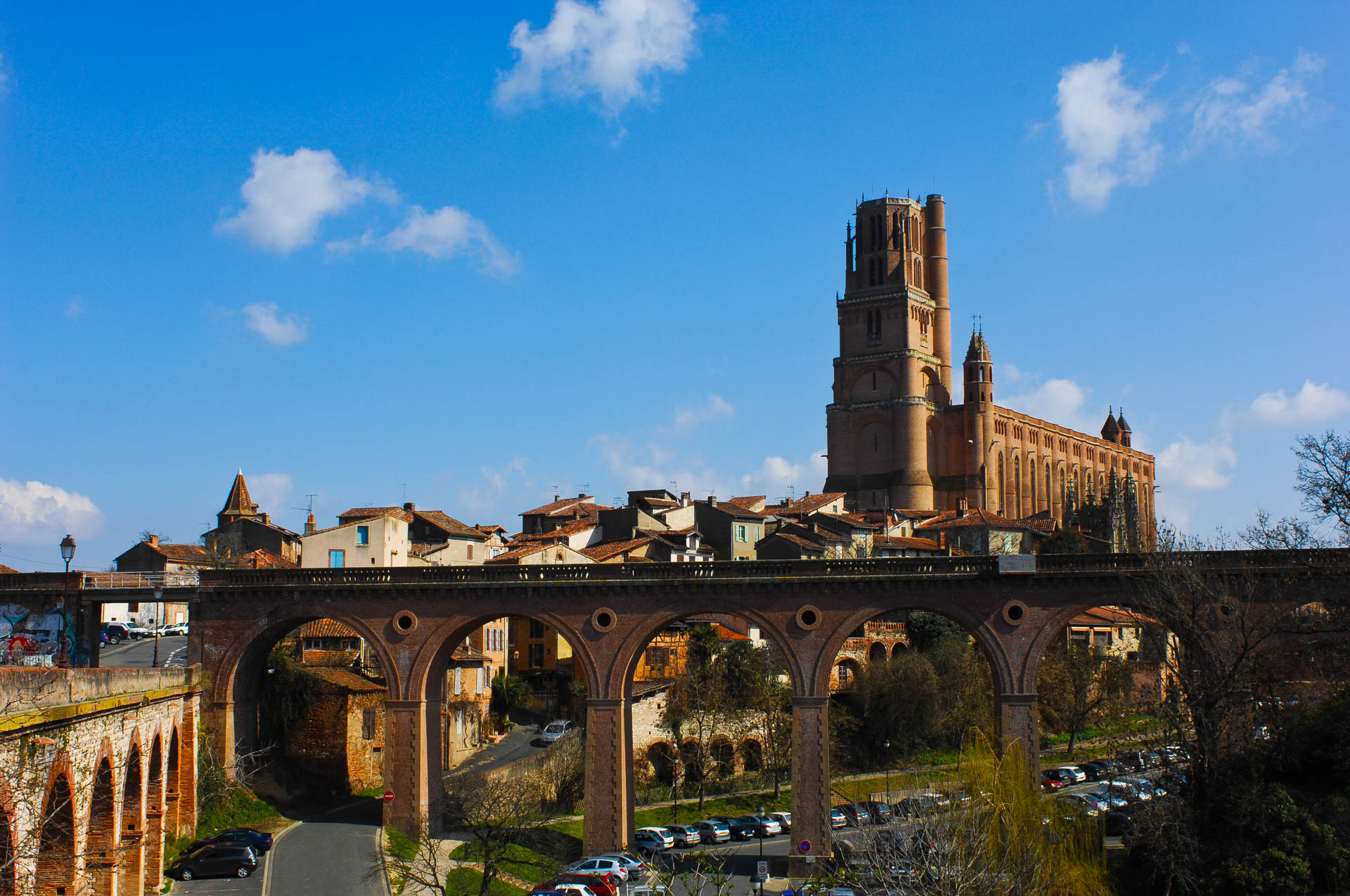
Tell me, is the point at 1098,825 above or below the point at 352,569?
below

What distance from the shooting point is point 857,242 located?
122312 millimetres

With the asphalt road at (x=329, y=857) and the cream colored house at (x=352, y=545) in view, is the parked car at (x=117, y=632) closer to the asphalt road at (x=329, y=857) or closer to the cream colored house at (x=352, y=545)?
the cream colored house at (x=352, y=545)

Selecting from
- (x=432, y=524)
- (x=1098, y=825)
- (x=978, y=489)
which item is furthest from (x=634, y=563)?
(x=978, y=489)

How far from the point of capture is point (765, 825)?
47719 millimetres

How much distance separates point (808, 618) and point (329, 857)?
16.9 metres

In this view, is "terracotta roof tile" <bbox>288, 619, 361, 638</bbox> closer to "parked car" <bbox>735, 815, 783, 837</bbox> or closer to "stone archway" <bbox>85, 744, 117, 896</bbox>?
"parked car" <bbox>735, 815, 783, 837</bbox>

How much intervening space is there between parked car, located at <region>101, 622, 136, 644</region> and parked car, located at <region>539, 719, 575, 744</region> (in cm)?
2462

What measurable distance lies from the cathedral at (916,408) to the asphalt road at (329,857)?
72050mm

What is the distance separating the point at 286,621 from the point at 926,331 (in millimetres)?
84448

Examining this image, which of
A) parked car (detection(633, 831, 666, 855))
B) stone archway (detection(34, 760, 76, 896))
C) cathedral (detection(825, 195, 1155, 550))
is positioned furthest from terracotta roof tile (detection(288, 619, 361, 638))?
cathedral (detection(825, 195, 1155, 550))

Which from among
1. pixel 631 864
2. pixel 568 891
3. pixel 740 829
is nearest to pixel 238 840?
pixel 568 891

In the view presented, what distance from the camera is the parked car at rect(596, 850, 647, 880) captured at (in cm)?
3934

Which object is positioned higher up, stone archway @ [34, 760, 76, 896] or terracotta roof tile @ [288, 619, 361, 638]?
terracotta roof tile @ [288, 619, 361, 638]

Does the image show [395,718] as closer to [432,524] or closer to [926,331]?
[432,524]
